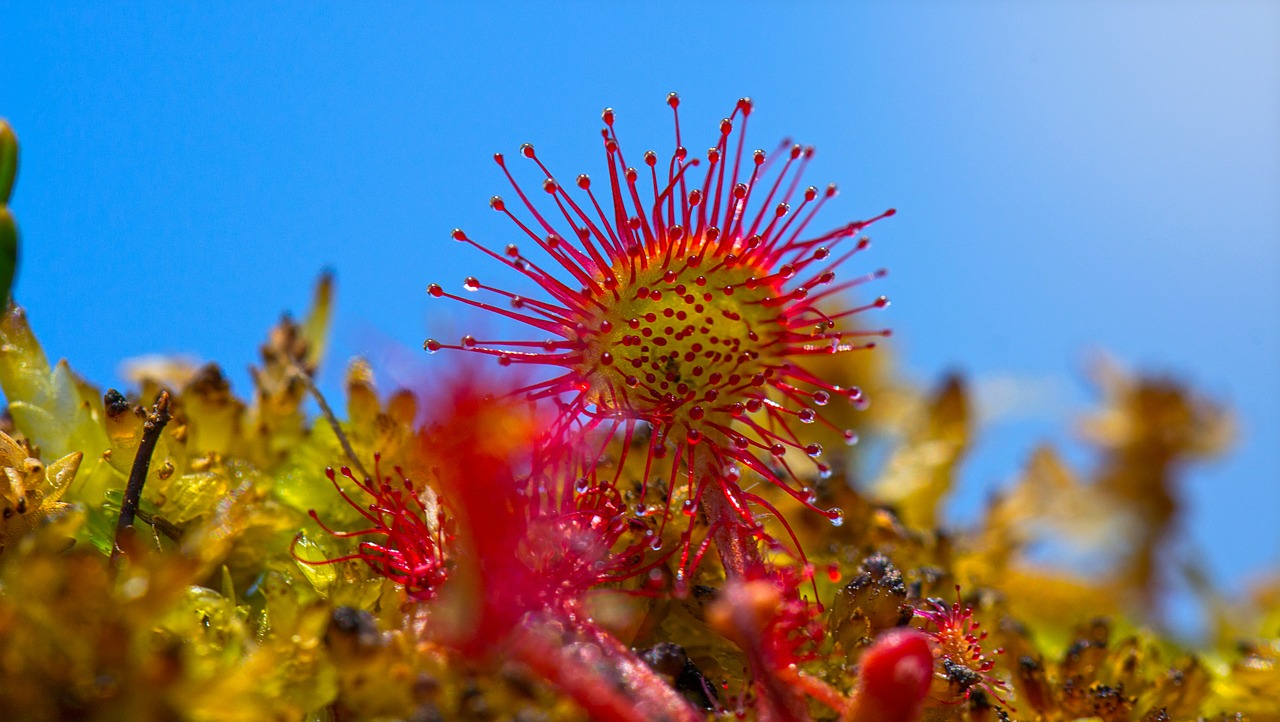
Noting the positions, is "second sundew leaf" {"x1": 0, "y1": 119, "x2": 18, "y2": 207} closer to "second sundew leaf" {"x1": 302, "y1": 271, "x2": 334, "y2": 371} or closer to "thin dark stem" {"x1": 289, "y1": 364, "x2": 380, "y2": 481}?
"thin dark stem" {"x1": 289, "y1": 364, "x2": 380, "y2": 481}

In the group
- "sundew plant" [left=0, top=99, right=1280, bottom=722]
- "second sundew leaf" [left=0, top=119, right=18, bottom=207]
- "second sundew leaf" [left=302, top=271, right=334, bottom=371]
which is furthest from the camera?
"second sundew leaf" [left=302, top=271, right=334, bottom=371]

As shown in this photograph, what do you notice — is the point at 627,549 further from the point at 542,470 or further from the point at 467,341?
the point at 467,341

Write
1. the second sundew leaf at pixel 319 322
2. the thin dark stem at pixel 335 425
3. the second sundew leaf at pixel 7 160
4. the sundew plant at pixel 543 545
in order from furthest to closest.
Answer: the second sundew leaf at pixel 319 322
the thin dark stem at pixel 335 425
the second sundew leaf at pixel 7 160
the sundew plant at pixel 543 545

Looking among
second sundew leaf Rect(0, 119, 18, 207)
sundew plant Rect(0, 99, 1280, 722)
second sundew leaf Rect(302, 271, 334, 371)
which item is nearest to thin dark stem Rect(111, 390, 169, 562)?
sundew plant Rect(0, 99, 1280, 722)

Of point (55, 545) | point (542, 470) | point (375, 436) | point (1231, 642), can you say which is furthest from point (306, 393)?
point (1231, 642)

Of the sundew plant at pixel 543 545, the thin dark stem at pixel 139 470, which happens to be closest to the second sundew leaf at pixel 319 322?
the sundew plant at pixel 543 545

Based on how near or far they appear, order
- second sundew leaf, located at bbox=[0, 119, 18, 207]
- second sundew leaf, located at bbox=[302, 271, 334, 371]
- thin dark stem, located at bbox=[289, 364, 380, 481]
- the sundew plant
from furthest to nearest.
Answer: second sundew leaf, located at bbox=[302, 271, 334, 371] → thin dark stem, located at bbox=[289, 364, 380, 481] → second sundew leaf, located at bbox=[0, 119, 18, 207] → the sundew plant

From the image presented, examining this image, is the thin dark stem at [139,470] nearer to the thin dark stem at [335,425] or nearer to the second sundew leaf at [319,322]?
the thin dark stem at [335,425]
